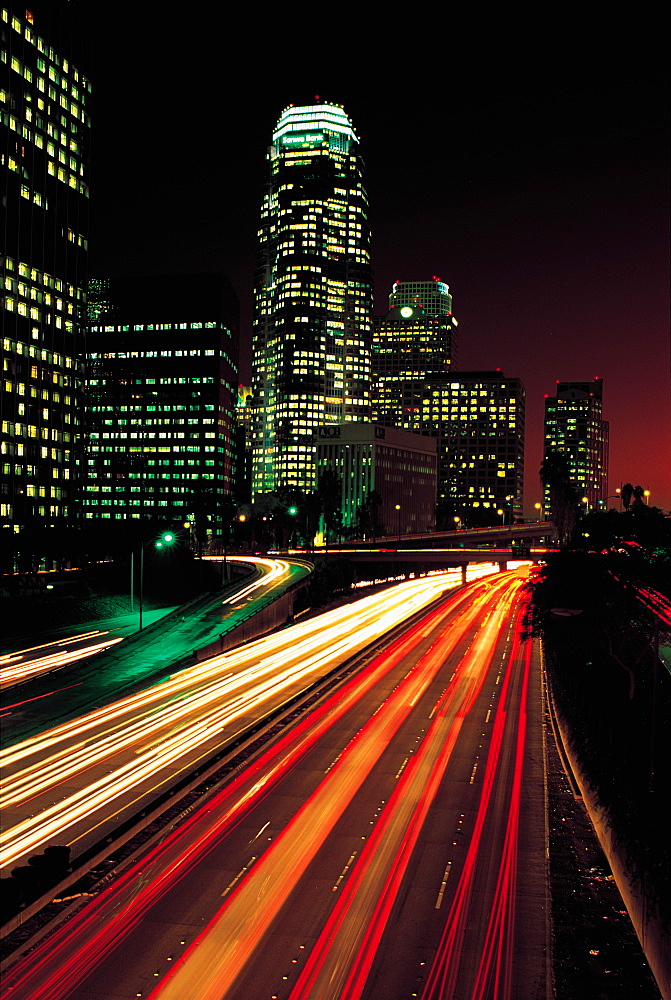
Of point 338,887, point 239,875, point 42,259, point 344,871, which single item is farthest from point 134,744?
point 42,259

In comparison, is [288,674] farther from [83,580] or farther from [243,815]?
[83,580]

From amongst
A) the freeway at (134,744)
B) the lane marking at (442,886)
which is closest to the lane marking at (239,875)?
the freeway at (134,744)

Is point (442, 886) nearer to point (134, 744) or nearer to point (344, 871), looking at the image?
point (344, 871)

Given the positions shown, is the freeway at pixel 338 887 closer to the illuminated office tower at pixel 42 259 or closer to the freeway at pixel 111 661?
the freeway at pixel 111 661

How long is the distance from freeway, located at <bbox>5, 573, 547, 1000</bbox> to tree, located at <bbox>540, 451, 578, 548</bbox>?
146234 millimetres

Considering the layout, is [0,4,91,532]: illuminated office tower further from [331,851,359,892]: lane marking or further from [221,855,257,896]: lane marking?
[331,851,359,892]: lane marking

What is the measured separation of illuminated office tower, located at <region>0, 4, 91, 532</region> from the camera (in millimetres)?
126250

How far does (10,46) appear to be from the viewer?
12681 cm

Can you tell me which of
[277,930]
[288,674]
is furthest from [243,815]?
[288,674]

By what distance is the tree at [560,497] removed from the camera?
576ft

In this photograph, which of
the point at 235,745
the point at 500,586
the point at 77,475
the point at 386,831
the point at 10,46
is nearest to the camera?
the point at 386,831

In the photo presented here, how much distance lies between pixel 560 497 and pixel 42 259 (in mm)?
116249

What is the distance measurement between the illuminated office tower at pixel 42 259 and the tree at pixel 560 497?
10266 cm

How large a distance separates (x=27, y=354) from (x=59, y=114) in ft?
146
